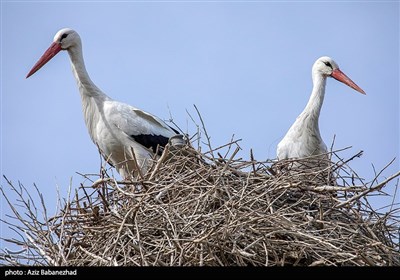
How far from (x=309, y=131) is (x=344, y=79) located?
34.2 inches

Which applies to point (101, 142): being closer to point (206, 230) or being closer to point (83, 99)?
point (83, 99)

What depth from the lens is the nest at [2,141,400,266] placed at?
5.29m

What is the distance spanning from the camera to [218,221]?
5.43m

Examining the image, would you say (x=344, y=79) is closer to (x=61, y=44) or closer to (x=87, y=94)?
(x=87, y=94)

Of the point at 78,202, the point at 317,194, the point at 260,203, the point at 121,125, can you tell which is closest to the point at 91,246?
the point at 78,202

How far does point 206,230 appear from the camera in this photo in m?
5.27

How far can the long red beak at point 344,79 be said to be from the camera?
8773 millimetres

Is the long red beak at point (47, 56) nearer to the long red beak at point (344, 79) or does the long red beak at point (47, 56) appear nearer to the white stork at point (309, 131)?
the white stork at point (309, 131)

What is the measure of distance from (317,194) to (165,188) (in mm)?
905

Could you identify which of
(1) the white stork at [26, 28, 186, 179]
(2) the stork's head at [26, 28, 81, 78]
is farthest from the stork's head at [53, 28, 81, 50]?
(1) the white stork at [26, 28, 186, 179]

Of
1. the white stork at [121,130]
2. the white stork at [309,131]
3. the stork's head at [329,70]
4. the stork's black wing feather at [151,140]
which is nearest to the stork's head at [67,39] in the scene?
the white stork at [121,130]

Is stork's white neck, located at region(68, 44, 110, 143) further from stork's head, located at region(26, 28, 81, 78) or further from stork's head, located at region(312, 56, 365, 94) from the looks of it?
stork's head, located at region(312, 56, 365, 94)

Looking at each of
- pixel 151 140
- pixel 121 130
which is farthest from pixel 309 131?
pixel 121 130

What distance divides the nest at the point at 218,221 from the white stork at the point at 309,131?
1.87m
